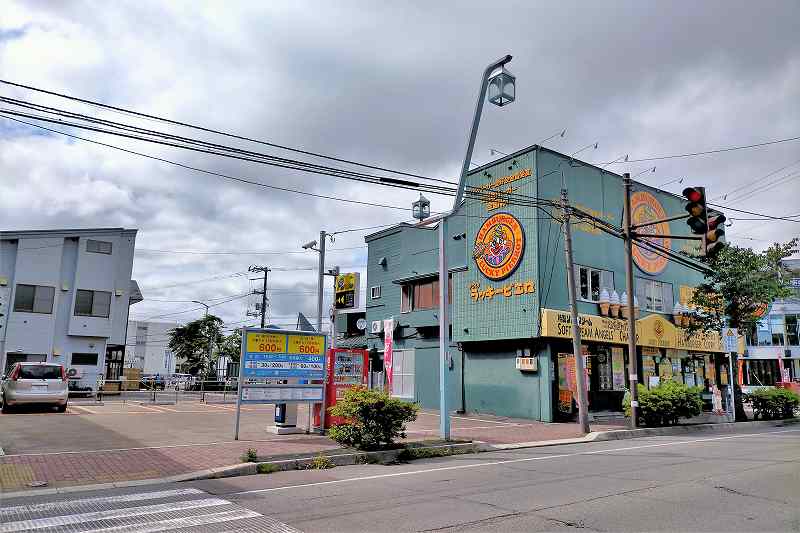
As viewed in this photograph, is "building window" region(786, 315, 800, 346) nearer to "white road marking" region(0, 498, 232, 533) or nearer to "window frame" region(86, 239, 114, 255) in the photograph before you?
"window frame" region(86, 239, 114, 255)

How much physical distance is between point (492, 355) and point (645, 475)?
1415 centimetres

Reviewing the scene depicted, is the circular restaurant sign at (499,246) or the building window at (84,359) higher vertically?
the circular restaurant sign at (499,246)

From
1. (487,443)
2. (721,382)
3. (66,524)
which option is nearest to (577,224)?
(487,443)

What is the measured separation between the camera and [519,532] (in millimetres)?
6438

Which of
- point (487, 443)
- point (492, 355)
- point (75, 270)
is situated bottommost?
point (487, 443)

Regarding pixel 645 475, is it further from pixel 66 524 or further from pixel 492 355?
pixel 492 355

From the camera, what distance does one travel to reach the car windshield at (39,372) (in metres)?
19.4

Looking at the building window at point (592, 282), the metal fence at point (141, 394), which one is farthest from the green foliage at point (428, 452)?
the metal fence at point (141, 394)

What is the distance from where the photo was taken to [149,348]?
3359 inches

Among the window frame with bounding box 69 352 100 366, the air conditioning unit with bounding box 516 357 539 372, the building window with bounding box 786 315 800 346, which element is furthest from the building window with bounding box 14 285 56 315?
the building window with bounding box 786 315 800 346

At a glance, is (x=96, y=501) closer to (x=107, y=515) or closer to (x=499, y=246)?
(x=107, y=515)

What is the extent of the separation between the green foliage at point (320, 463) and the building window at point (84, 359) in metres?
29.7

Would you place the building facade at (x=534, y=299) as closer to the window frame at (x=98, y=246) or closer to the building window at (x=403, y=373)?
the building window at (x=403, y=373)

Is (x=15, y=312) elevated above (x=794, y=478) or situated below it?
above
